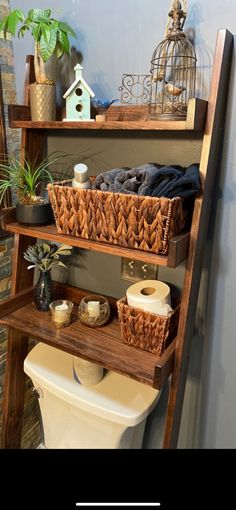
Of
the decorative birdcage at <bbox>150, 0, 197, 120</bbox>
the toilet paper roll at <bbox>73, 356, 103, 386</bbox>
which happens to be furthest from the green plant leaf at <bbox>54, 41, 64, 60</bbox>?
the toilet paper roll at <bbox>73, 356, 103, 386</bbox>

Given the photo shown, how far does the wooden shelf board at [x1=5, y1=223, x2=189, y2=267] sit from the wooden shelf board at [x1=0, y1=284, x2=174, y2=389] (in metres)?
0.26

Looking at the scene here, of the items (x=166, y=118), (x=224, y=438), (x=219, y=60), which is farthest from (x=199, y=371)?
(x=219, y=60)

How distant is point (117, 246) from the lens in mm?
908

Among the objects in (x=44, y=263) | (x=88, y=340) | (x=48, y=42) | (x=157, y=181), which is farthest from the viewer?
(x=44, y=263)

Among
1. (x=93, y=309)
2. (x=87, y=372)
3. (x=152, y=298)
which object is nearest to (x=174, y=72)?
(x=152, y=298)

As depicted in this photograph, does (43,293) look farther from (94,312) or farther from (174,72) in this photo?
(174,72)

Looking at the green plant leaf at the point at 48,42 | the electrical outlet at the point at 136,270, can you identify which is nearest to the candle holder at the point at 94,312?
the electrical outlet at the point at 136,270

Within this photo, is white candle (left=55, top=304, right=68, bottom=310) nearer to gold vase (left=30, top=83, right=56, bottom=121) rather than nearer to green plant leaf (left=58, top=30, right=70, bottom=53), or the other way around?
gold vase (left=30, top=83, right=56, bottom=121)

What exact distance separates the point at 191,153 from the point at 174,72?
0.21m

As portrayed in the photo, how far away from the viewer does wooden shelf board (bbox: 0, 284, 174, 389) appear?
0.91 meters

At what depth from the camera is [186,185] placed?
815 mm

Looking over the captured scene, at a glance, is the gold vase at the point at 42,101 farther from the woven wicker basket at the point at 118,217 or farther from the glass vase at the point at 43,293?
the glass vase at the point at 43,293

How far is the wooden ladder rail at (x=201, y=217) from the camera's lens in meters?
0.79
